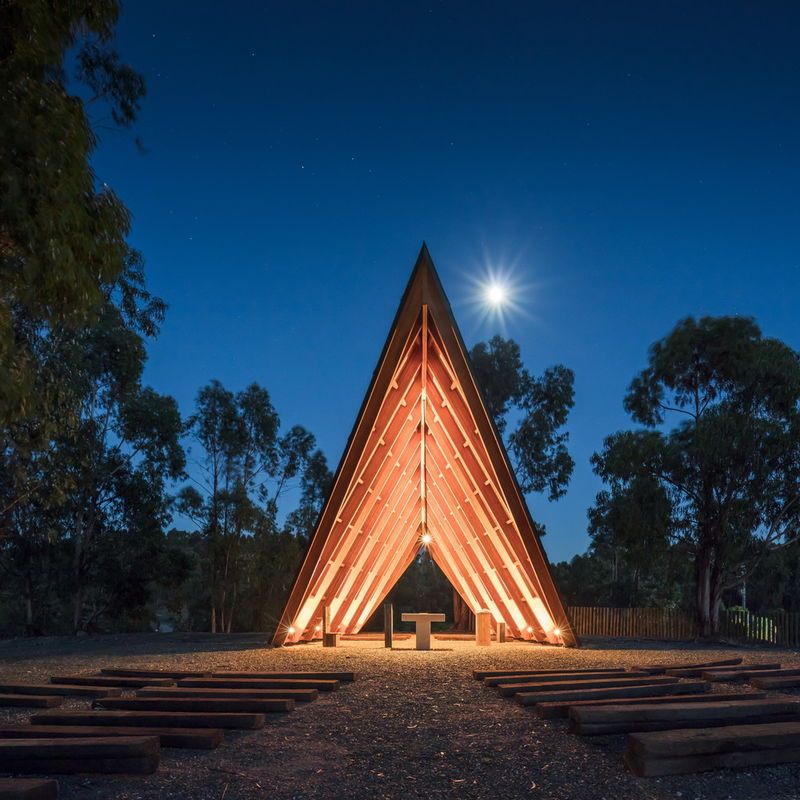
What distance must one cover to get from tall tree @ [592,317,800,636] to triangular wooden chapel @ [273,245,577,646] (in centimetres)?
804

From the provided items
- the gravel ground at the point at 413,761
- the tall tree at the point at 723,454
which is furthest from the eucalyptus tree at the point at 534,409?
the gravel ground at the point at 413,761

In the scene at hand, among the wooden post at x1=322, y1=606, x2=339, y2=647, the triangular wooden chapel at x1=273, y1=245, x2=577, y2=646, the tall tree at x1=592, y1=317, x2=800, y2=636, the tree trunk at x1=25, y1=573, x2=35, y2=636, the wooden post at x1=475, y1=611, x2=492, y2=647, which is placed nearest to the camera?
the triangular wooden chapel at x1=273, y1=245, x2=577, y2=646

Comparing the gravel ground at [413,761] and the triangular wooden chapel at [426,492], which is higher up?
the triangular wooden chapel at [426,492]

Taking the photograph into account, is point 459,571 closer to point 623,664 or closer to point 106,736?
point 623,664

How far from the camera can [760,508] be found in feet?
74.2

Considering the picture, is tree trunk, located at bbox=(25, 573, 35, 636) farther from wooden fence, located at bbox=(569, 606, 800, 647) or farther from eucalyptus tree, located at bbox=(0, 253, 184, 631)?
wooden fence, located at bbox=(569, 606, 800, 647)

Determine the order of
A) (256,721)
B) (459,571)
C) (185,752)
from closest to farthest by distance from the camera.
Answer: (185,752)
(256,721)
(459,571)

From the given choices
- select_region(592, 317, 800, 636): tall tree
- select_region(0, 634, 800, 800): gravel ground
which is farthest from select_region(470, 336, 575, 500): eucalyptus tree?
select_region(0, 634, 800, 800): gravel ground

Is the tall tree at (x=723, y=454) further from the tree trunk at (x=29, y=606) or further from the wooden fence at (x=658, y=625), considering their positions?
the tree trunk at (x=29, y=606)

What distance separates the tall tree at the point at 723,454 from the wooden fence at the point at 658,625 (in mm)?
573

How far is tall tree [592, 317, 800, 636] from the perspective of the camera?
22.2 m

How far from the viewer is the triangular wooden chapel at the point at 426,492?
1192cm

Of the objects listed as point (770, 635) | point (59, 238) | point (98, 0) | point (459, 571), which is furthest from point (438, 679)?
point (770, 635)

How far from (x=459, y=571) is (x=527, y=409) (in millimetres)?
14061
